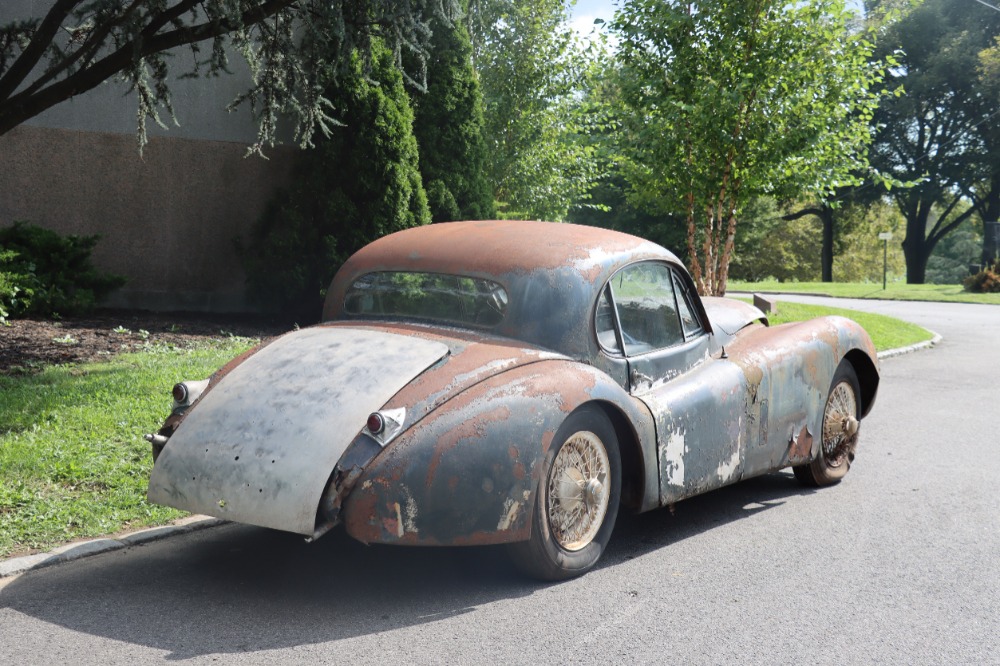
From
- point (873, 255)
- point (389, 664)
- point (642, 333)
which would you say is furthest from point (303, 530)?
point (873, 255)

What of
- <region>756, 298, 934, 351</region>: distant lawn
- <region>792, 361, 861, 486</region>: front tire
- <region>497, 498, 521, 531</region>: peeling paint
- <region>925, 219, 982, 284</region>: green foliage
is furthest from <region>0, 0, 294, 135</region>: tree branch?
<region>925, 219, 982, 284</region>: green foliage

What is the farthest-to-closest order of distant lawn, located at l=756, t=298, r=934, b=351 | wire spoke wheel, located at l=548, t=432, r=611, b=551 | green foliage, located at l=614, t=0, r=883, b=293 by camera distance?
distant lawn, located at l=756, t=298, r=934, b=351
green foliage, located at l=614, t=0, r=883, b=293
wire spoke wheel, located at l=548, t=432, r=611, b=551

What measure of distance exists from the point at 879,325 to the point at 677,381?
50.7 ft

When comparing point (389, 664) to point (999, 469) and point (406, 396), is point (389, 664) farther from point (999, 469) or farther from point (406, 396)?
point (999, 469)

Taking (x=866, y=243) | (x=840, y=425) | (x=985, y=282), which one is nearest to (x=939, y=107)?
(x=985, y=282)

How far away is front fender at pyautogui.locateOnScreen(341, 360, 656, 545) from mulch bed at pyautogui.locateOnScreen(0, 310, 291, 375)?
19.2ft

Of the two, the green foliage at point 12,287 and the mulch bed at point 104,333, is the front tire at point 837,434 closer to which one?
the mulch bed at point 104,333

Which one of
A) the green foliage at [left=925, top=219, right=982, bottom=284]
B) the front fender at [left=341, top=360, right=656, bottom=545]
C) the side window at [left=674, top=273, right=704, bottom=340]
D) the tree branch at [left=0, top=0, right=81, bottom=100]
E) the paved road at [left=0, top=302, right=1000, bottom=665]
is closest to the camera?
the paved road at [left=0, top=302, right=1000, bottom=665]

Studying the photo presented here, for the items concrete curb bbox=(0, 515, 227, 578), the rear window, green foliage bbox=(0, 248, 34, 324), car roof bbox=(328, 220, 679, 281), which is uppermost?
car roof bbox=(328, 220, 679, 281)

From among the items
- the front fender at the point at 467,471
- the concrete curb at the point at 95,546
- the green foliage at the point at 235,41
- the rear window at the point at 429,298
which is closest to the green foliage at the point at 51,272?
the green foliage at the point at 235,41

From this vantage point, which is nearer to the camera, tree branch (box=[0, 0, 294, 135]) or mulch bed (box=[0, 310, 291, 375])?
tree branch (box=[0, 0, 294, 135])

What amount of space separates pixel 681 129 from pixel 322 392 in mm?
12133

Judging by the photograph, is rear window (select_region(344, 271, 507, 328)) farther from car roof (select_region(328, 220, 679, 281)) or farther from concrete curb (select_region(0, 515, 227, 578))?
concrete curb (select_region(0, 515, 227, 578))

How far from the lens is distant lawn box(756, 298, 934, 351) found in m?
17.3
